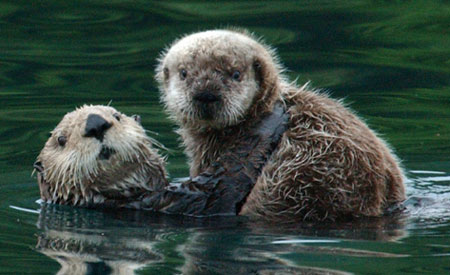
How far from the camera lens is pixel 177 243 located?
6.29 meters

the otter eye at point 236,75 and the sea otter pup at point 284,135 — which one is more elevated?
the otter eye at point 236,75

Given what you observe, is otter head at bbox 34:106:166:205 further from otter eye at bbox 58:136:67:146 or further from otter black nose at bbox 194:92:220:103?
otter black nose at bbox 194:92:220:103

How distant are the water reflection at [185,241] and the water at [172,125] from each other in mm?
12

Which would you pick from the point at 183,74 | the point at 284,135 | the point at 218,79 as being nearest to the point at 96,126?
the point at 183,74

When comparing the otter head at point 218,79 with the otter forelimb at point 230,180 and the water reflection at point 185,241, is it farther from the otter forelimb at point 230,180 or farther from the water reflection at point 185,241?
the water reflection at point 185,241

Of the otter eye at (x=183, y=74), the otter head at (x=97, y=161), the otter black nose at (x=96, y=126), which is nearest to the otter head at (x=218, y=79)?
the otter eye at (x=183, y=74)

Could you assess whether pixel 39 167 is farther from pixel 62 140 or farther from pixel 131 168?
pixel 131 168

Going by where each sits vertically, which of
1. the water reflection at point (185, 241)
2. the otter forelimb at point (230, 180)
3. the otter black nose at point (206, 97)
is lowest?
the water reflection at point (185, 241)

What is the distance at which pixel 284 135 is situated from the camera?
7.03 m

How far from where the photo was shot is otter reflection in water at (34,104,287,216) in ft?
22.7

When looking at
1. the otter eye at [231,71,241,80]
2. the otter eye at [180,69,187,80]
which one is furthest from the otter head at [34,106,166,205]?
the otter eye at [231,71,241,80]

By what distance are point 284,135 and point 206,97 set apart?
639mm

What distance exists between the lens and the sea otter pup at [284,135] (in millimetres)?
6738

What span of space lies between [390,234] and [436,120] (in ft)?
11.1
